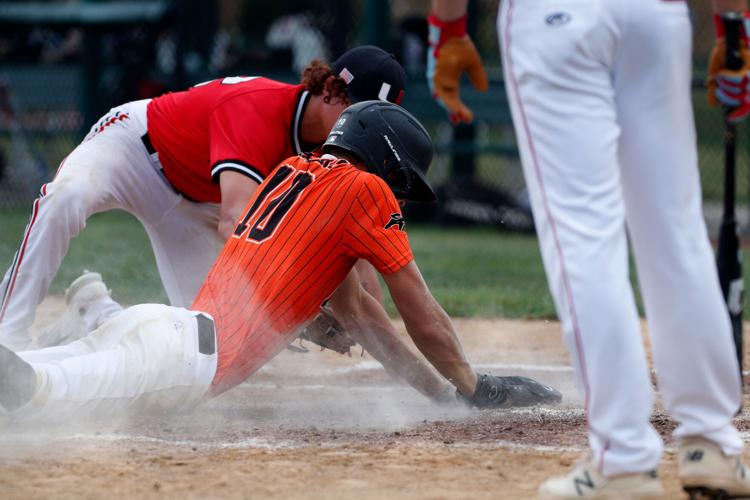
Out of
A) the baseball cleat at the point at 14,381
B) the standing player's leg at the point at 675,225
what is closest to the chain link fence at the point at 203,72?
the baseball cleat at the point at 14,381

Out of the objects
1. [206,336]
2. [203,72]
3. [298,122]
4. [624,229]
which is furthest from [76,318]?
[203,72]

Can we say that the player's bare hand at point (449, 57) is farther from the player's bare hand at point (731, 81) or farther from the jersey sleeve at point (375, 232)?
the player's bare hand at point (731, 81)

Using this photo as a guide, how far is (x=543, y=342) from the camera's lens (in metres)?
5.90

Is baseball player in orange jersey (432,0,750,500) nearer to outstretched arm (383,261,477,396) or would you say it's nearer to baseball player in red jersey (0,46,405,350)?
outstretched arm (383,261,477,396)

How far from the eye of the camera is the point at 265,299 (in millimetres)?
3723

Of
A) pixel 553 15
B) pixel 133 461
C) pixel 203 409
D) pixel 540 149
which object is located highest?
pixel 553 15

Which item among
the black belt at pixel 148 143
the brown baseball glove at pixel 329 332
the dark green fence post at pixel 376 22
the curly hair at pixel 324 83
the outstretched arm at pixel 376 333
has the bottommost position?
the dark green fence post at pixel 376 22

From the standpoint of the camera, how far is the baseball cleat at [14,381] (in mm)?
3295

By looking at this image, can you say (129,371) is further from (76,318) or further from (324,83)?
(324,83)

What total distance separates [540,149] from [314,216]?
1141 mm

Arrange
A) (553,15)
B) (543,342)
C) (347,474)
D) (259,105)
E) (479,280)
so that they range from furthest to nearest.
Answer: (479,280) → (543,342) → (259,105) → (347,474) → (553,15)

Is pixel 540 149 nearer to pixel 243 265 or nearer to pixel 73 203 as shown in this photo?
pixel 243 265

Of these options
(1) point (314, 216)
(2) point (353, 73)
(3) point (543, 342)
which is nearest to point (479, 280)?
(3) point (543, 342)

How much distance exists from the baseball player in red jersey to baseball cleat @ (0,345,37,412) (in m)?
1.14
